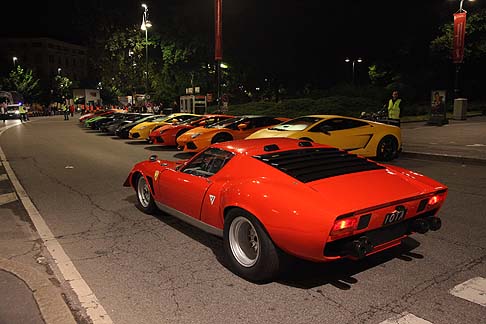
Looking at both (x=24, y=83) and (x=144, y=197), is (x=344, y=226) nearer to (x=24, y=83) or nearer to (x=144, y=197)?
(x=144, y=197)

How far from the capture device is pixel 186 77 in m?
37.8

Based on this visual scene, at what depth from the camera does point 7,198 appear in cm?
763

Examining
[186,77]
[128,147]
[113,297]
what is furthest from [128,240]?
[186,77]

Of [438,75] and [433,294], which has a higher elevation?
[438,75]

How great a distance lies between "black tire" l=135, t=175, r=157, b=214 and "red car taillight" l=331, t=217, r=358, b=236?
3.29 metres

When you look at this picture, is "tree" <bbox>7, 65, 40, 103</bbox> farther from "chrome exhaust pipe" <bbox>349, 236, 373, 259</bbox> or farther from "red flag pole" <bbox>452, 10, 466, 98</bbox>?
"chrome exhaust pipe" <bbox>349, 236, 373, 259</bbox>

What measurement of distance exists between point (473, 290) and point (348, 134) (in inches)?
288

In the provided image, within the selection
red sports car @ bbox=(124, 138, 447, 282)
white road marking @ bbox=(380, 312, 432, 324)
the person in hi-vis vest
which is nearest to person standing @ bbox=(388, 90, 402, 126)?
the person in hi-vis vest

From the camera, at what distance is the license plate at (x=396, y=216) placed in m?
3.81

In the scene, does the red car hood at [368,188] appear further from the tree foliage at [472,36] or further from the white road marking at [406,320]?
the tree foliage at [472,36]

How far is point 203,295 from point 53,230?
116 inches

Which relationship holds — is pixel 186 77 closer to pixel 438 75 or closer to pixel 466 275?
pixel 438 75

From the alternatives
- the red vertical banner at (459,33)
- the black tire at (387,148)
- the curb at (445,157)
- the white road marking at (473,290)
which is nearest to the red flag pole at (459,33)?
the red vertical banner at (459,33)

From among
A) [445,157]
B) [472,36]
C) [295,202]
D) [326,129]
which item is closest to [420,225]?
[295,202]
